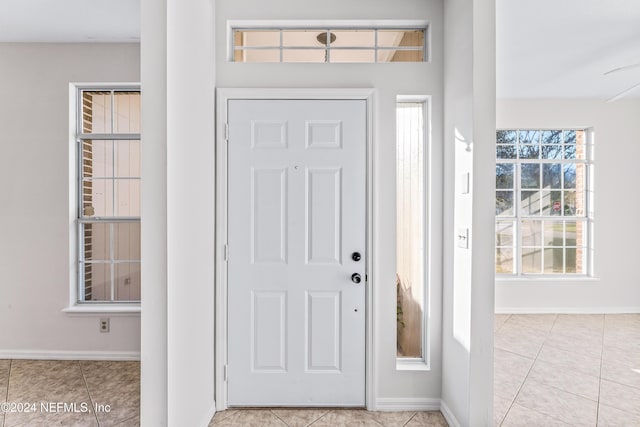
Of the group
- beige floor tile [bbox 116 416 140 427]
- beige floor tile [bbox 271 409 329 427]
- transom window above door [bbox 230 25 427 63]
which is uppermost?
transom window above door [bbox 230 25 427 63]

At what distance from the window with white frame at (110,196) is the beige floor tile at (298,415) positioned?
1.77 metres

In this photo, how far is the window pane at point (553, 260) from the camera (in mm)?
4727

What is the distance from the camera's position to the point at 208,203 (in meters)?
2.18

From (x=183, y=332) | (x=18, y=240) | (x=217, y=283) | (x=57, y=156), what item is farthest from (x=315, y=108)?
(x=18, y=240)

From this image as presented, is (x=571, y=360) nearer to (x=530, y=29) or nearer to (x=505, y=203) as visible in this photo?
(x=505, y=203)

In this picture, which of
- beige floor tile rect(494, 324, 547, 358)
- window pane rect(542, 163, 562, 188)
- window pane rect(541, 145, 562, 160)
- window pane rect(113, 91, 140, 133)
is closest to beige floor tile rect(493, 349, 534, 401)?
beige floor tile rect(494, 324, 547, 358)

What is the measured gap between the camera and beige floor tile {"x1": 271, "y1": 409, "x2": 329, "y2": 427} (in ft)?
7.02

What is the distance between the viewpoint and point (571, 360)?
3.16 meters

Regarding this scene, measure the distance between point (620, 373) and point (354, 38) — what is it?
3.53 meters

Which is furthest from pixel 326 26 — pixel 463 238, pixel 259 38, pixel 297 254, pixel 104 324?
pixel 104 324

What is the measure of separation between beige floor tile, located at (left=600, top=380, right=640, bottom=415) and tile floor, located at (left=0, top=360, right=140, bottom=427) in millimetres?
3309

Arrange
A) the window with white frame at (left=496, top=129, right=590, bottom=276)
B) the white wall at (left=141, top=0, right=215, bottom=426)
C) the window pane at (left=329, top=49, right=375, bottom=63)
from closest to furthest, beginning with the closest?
the white wall at (left=141, top=0, right=215, bottom=426) → the window pane at (left=329, top=49, right=375, bottom=63) → the window with white frame at (left=496, top=129, right=590, bottom=276)

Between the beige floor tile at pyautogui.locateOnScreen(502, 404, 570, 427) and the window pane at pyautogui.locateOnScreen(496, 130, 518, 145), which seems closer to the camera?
the beige floor tile at pyautogui.locateOnScreen(502, 404, 570, 427)

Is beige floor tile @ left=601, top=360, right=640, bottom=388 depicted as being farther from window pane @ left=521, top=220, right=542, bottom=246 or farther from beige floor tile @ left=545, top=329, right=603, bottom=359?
window pane @ left=521, top=220, right=542, bottom=246
